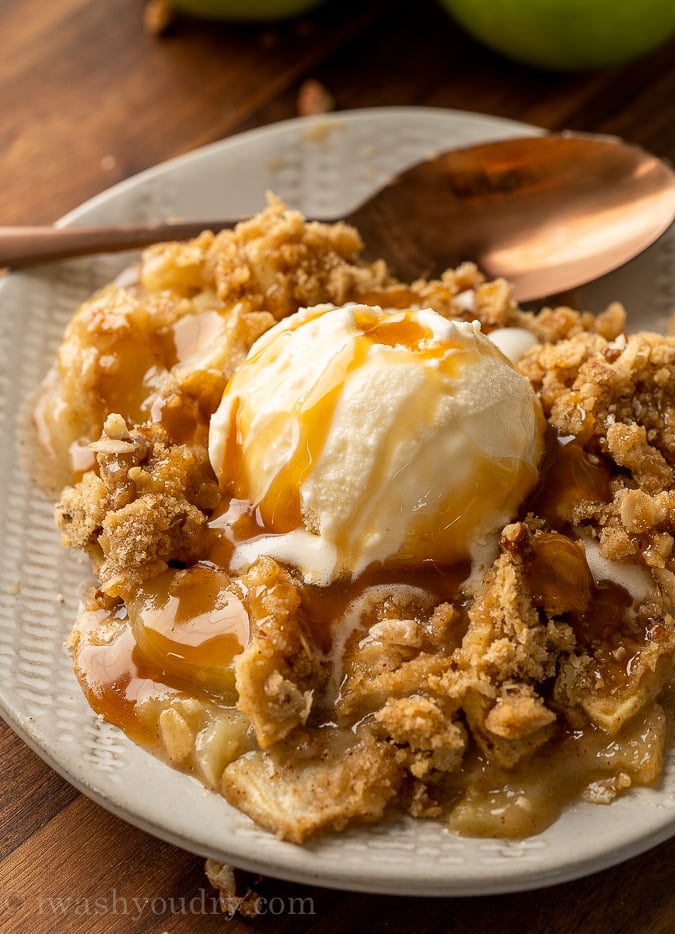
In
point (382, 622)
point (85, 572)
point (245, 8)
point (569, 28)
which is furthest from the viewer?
point (245, 8)

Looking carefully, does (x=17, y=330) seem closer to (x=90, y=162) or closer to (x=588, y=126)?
(x=90, y=162)

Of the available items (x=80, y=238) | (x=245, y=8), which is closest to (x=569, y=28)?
(x=245, y=8)

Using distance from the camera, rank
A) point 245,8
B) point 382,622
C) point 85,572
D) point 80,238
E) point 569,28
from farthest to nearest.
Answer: point 245,8 < point 569,28 < point 80,238 < point 85,572 < point 382,622

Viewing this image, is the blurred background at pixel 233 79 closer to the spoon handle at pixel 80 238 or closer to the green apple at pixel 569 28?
the green apple at pixel 569 28

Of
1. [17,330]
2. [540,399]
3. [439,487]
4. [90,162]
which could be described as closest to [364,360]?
[439,487]

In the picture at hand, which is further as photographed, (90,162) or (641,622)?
(90,162)

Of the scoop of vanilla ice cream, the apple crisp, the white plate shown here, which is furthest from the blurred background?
the scoop of vanilla ice cream

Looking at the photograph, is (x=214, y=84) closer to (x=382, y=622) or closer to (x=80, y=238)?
(x=80, y=238)
